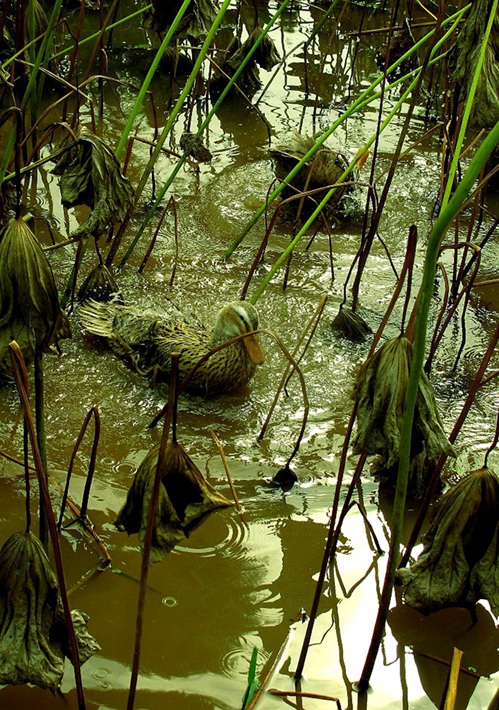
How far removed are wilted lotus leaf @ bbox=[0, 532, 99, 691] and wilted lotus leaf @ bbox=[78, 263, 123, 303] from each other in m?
2.43

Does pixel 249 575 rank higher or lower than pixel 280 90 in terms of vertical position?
lower

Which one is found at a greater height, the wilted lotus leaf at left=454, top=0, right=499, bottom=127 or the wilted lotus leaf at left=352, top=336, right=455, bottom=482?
the wilted lotus leaf at left=454, top=0, right=499, bottom=127

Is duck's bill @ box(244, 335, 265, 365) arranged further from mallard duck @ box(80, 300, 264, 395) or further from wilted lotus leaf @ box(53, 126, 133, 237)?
wilted lotus leaf @ box(53, 126, 133, 237)

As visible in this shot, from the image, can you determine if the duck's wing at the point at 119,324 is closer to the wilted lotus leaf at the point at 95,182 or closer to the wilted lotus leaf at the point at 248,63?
the wilted lotus leaf at the point at 95,182

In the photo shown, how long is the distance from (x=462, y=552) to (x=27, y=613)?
3.63 feet

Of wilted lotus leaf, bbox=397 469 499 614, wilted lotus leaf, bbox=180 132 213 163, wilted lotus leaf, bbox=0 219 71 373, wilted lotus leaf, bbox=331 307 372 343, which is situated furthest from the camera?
wilted lotus leaf, bbox=180 132 213 163

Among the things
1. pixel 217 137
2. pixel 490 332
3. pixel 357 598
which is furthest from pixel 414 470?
pixel 217 137

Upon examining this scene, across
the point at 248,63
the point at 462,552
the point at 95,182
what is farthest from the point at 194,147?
the point at 462,552

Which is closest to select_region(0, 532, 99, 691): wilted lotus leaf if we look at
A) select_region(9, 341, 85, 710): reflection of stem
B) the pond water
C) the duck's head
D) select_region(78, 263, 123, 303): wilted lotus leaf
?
select_region(9, 341, 85, 710): reflection of stem

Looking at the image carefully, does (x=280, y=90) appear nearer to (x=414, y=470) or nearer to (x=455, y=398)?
(x=455, y=398)

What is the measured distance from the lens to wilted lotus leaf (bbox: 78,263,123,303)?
4.21 m

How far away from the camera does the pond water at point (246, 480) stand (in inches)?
95.5

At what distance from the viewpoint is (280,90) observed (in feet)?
22.9

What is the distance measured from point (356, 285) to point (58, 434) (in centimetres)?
165
